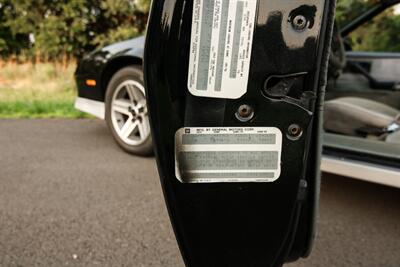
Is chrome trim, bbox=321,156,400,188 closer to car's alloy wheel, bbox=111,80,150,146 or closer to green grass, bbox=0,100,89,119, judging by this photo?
car's alloy wheel, bbox=111,80,150,146

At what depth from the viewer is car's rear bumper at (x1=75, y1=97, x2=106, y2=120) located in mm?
3590

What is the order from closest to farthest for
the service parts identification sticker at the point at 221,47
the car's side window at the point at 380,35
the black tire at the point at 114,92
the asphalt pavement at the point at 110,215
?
the service parts identification sticker at the point at 221,47
the asphalt pavement at the point at 110,215
the black tire at the point at 114,92
the car's side window at the point at 380,35

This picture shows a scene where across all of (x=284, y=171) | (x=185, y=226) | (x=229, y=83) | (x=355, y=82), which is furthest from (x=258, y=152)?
(x=355, y=82)

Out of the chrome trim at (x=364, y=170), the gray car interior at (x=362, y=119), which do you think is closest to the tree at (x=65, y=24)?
the gray car interior at (x=362, y=119)

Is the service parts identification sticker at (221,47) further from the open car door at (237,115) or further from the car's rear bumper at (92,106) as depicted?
A: the car's rear bumper at (92,106)

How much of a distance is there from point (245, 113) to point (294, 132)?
141 mm

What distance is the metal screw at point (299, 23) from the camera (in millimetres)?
994

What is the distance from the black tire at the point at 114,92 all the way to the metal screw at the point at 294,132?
230 cm

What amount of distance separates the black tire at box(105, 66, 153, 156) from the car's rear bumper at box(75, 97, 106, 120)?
7 centimetres

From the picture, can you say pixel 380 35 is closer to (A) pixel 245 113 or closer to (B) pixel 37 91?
(A) pixel 245 113

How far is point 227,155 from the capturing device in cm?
106

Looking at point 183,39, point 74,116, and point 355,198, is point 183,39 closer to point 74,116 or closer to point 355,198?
point 355,198

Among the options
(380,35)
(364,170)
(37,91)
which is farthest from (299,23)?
(37,91)

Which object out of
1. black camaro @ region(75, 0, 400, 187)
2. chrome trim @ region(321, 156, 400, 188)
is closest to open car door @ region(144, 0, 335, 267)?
Answer: chrome trim @ region(321, 156, 400, 188)
